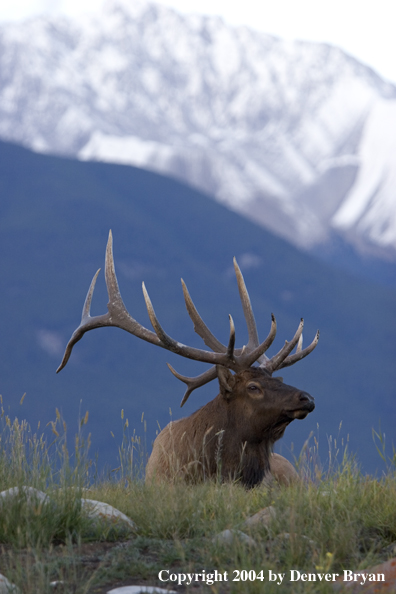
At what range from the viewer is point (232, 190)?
104688 millimetres

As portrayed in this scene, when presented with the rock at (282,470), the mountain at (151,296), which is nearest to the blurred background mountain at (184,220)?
the mountain at (151,296)

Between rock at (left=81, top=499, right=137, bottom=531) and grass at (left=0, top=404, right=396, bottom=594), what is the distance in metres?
0.06

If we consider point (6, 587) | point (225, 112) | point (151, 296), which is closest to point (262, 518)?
point (6, 587)

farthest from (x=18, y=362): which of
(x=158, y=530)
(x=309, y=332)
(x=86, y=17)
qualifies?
(x=86, y=17)

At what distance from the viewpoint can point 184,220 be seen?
319 ft

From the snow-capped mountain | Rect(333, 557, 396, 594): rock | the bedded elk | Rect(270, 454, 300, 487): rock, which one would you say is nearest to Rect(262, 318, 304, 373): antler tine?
the bedded elk

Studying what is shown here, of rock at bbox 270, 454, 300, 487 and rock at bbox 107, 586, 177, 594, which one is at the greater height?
rock at bbox 107, 586, 177, 594

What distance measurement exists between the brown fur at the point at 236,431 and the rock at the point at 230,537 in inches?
90.0

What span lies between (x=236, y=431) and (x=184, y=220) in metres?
91.8

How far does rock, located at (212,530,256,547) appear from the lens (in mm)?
3455

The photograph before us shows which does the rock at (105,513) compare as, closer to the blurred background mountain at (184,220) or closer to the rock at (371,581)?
the rock at (371,581)

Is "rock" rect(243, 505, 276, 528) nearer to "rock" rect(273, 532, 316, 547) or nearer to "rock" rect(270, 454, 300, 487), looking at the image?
"rock" rect(273, 532, 316, 547)

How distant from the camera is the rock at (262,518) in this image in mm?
3729

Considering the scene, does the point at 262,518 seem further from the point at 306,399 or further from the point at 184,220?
the point at 184,220
